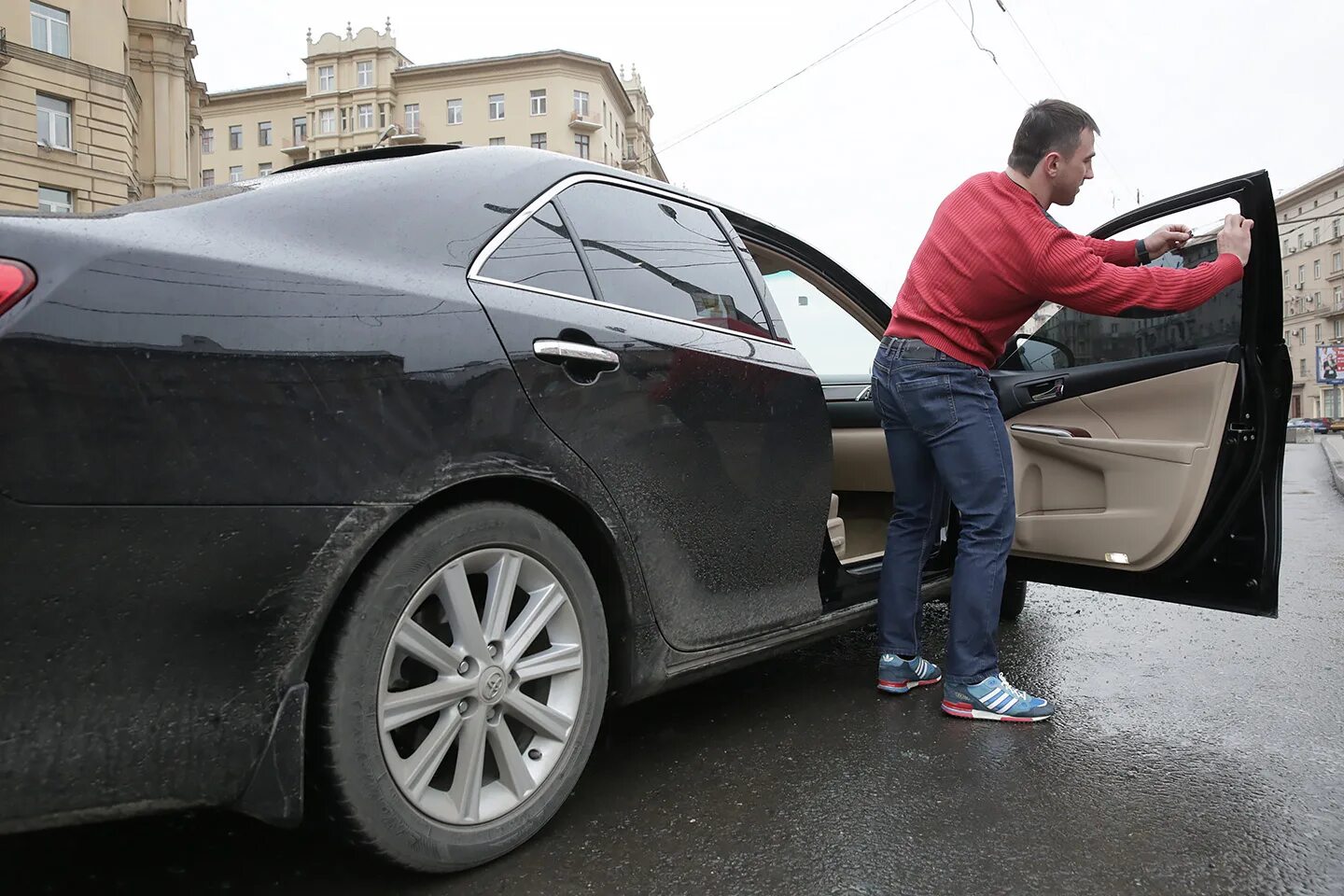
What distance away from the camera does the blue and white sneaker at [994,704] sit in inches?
111

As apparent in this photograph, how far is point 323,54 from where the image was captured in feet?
199

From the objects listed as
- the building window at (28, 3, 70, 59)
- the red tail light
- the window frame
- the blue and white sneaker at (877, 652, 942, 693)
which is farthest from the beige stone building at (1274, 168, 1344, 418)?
the red tail light

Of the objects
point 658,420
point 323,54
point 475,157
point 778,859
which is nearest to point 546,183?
point 475,157

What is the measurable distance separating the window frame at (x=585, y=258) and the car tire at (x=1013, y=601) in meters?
1.85

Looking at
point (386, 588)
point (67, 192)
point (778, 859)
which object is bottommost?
point (778, 859)

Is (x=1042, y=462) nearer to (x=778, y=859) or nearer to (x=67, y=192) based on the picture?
(x=778, y=859)

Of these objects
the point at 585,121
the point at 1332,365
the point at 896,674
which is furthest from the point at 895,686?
the point at 1332,365

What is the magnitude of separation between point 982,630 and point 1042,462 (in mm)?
719

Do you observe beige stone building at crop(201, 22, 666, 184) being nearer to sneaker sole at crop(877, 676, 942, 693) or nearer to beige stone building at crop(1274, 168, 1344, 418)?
beige stone building at crop(1274, 168, 1344, 418)

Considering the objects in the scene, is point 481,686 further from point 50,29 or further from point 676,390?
point 50,29

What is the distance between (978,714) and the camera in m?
2.82

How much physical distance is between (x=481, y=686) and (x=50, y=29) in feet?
96.0

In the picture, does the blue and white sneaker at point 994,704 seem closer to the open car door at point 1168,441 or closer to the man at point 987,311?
the man at point 987,311

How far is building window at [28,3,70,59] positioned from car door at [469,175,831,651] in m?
27.9
